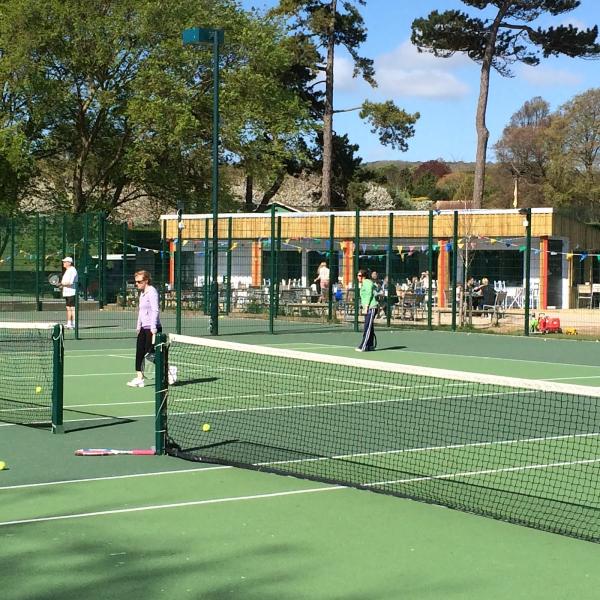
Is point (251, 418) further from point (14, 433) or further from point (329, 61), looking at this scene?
point (329, 61)

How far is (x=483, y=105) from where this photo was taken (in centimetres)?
4278

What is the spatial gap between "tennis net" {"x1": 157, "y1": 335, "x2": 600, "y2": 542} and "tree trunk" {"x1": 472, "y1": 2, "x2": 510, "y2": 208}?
2859 cm

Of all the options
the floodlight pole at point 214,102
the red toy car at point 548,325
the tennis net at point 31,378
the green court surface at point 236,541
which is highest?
the floodlight pole at point 214,102

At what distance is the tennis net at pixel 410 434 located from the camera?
26.4 ft

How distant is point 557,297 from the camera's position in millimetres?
34625

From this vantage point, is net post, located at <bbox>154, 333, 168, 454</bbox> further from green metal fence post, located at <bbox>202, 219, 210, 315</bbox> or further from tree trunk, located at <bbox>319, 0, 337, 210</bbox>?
tree trunk, located at <bbox>319, 0, 337, 210</bbox>

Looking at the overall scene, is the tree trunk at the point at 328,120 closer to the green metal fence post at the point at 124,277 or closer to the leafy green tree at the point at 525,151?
the green metal fence post at the point at 124,277

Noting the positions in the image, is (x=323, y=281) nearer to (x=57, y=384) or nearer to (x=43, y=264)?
(x=43, y=264)

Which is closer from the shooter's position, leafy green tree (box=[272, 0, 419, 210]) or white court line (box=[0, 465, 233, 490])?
white court line (box=[0, 465, 233, 490])

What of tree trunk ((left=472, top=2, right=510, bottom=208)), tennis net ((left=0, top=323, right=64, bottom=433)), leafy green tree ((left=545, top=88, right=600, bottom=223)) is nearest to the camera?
tennis net ((left=0, top=323, right=64, bottom=433))

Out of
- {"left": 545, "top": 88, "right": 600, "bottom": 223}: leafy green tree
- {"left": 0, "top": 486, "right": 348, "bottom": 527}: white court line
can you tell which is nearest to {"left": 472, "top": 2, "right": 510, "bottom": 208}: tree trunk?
→ {"left": 545, "top": 88, "right": 600, "bottom": 223}: leafy green tree

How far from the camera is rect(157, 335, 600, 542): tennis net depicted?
8.05m

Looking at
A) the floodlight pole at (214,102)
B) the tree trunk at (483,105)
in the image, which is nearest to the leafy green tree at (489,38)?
the tree trunk at (483,105)

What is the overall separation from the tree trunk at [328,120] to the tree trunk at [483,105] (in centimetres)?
657
